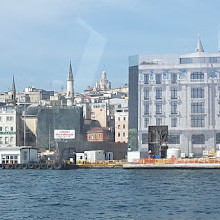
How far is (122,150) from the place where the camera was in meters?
104

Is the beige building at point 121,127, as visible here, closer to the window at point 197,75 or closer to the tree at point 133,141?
the tree at point 133,141

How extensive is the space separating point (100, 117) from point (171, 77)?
3618 cm

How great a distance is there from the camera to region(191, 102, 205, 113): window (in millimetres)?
94250

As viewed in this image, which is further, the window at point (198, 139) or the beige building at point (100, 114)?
the beige building at point (100, 114)

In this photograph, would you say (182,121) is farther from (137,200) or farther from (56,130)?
(137,200)

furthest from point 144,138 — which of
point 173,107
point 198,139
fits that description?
point 198,139

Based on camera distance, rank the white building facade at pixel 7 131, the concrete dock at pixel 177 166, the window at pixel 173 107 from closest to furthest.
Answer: the concrete dock at pixel 177 166, the window at pixel 173 107, the white building facade at pixel 7 131

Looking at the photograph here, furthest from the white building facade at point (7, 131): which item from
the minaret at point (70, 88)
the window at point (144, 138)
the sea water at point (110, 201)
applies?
the sea water at point (110, 201)

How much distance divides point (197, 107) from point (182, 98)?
253cm

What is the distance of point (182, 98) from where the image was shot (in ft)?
312

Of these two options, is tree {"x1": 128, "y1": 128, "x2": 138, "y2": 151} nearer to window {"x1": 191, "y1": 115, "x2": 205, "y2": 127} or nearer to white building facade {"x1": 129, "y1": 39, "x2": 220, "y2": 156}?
white building facade {"x1": 129, "y1": 39, "x2": 220, "y2": 156}

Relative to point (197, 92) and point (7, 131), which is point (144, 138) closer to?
point (197, 92)

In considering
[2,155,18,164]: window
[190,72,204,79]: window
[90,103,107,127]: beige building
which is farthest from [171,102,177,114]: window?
[90,103,107,127]: beige building

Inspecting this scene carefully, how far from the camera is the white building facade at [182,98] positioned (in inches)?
3698
